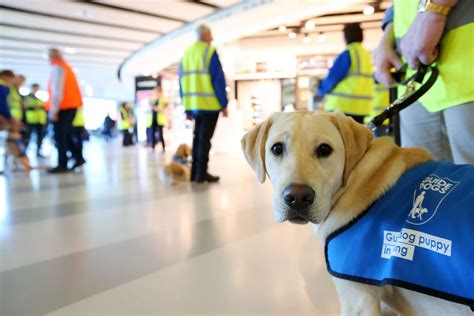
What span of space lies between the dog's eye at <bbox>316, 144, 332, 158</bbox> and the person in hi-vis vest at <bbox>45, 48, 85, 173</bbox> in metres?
5.65

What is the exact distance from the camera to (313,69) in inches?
583

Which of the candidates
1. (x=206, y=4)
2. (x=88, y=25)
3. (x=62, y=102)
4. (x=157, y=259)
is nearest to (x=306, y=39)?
(x=206, y=4)

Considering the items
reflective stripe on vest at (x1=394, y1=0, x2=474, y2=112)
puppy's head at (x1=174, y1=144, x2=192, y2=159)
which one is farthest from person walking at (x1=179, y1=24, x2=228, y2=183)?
reflective stripe on vest at (x1=394, y1=0, x2=474, y2=112)

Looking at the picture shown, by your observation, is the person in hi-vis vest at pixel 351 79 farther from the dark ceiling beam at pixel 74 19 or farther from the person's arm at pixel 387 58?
the dark ceiling beam at pixel 74 19

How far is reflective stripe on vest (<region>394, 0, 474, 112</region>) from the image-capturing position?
1.20 metres

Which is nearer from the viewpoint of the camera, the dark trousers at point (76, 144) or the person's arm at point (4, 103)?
the person's arm at point (4, 103)

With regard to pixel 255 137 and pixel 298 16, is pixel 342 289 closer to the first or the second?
pixel 255 137

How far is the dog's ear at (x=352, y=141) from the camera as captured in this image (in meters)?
1.19

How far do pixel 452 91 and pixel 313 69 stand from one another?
14223mm

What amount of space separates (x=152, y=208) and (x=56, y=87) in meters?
3.47

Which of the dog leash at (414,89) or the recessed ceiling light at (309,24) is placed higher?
the recessed ceiling light at (309,24)

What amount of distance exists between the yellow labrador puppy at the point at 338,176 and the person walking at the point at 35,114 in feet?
31.8

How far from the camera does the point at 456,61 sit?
1255 millimetres

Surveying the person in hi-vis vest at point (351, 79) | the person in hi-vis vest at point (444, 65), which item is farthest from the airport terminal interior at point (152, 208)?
the person in hi-vis vest at point (444, 65)
